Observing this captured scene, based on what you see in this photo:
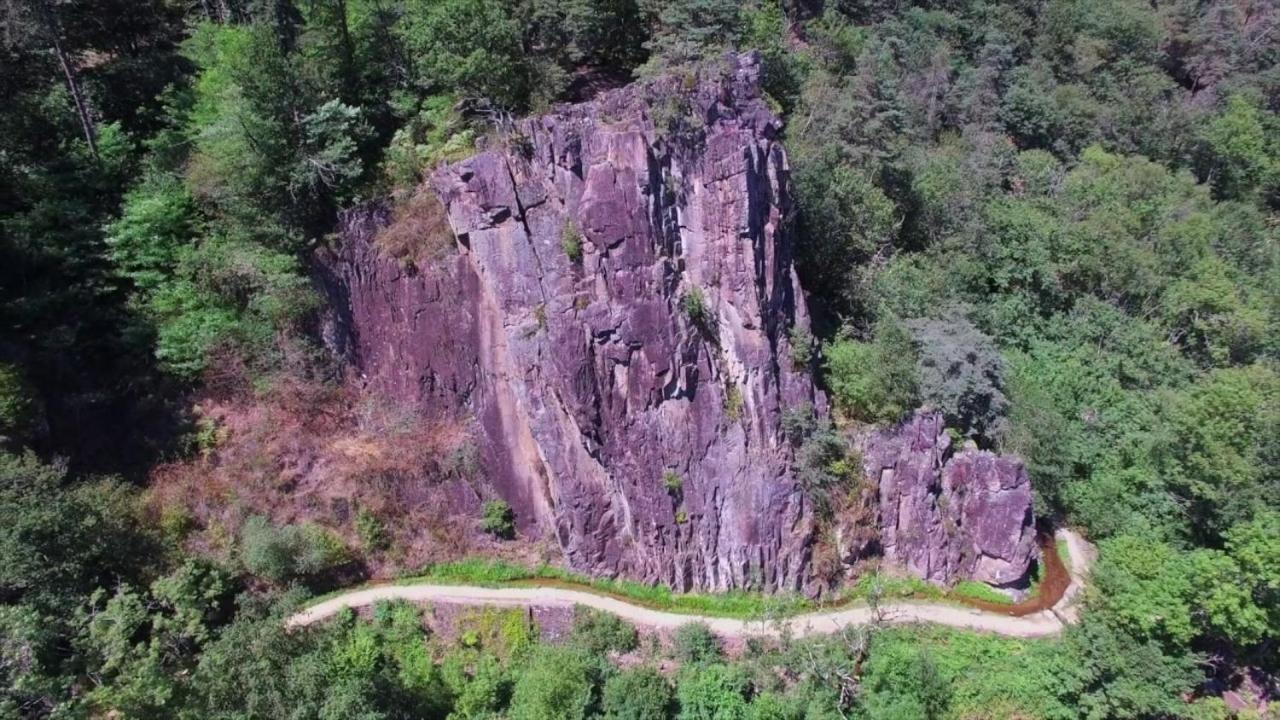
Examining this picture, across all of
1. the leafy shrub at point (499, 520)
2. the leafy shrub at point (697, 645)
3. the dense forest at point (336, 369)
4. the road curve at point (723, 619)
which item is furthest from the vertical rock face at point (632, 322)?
the dense forest at point (336, 369)

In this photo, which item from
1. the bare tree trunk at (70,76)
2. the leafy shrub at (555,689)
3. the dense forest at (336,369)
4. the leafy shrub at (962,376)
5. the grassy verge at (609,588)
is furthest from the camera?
the bare tree trunk at (70,76)

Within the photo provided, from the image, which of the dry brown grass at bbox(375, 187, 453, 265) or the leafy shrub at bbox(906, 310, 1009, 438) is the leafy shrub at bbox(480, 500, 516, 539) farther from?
the leafy shrub at bbox(906, 310, 1009, 438)

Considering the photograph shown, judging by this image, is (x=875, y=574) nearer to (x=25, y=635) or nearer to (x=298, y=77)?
(x=25, y=635)

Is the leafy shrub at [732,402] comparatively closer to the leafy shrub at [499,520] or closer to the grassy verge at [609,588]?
the grassy verge at [609,588]

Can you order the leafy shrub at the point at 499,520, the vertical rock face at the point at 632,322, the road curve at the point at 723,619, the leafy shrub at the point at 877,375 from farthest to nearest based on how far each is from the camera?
the leafy shrub at the point at 499,520 < the leafy shrub at the point at 877,375 < the road curve at the point at 723,619 < the vertical rock face at the point at 632,322

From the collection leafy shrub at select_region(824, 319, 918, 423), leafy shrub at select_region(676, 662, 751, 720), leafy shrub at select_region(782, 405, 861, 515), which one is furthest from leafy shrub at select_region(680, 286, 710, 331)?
leafy shrub at select_region(676, 662, 751, 720)

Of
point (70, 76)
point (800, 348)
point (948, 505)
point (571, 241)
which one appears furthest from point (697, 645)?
point (70, 76)

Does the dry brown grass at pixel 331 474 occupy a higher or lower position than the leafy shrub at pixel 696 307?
lower
